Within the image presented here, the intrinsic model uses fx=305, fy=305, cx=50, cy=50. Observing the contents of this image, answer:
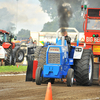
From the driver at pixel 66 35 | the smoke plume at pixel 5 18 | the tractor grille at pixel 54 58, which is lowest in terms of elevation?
the tractor grille at pixel 54 58

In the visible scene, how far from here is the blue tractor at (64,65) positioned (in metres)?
Result: 9.45

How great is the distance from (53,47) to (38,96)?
2.64 metres

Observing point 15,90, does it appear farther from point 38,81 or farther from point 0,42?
point 0,42

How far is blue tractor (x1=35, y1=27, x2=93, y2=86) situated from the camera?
9.45 metres

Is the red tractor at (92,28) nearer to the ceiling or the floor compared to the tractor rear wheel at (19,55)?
nearer to the ceiling

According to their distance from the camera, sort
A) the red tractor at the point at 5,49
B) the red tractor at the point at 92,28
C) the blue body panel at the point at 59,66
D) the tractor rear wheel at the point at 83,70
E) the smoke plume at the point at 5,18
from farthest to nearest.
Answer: the smoke plume at the point at 5,18
the red tractor at the point at 5,49
the red tractor at the point at 92,28
the tractor rear wheel at the point at 83,70
the blue body panel at the point at 59,66

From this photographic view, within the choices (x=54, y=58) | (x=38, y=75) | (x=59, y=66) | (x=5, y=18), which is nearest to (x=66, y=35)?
(x=54, y=58)

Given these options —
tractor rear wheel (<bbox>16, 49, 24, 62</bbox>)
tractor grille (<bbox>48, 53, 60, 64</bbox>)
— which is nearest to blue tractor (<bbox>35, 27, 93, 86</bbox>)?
tractor grille (<bbox>48, 53, 60, 64</bbox>)

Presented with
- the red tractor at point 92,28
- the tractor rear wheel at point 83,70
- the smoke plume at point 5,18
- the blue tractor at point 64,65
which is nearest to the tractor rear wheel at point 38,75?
the blue tractor at point 64,65

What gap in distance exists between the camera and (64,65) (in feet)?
32.4

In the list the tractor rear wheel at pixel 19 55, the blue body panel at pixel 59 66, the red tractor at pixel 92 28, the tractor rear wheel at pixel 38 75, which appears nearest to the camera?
the blue body panel at pixel 59 66

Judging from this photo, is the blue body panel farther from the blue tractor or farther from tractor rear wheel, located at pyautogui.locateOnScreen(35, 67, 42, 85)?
tractor rear wheel, located at pyautogui.locateOnScreen(35, 67, 42, 85)

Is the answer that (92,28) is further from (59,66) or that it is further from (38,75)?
(38,75)

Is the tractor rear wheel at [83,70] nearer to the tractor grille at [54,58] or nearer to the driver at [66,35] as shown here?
the driver at [66,35]
